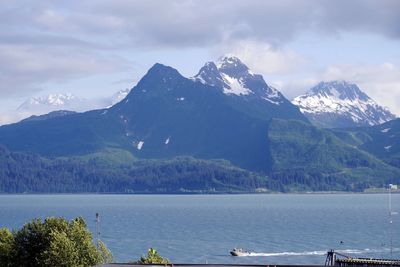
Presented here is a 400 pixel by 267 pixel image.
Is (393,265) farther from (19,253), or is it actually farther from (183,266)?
(19,253)

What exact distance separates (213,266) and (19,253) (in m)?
45.4

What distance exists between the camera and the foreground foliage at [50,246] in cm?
11594

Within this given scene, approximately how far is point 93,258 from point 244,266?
124 ft

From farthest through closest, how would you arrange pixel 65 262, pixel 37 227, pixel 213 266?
1. pixel 37 227
2. pixel 65 262
3. pixel 213 266

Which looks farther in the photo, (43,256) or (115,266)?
(43,256)

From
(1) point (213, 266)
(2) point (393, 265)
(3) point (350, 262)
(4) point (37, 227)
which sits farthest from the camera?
(4) point (37, 227)

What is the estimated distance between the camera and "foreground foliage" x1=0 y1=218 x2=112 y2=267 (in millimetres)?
115938

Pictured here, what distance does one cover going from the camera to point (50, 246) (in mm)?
117062

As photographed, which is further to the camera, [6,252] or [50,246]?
[6,252]

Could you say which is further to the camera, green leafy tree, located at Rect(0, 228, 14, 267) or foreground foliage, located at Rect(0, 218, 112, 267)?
green leafy tree, located at Rect(0, 228, 14, 267)

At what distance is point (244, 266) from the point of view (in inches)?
3428


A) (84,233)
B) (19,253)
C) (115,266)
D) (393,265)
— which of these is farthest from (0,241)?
(393,265)

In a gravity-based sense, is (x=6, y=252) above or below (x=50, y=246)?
below

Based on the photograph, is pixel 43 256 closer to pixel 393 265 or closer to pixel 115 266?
pixel 115 266
